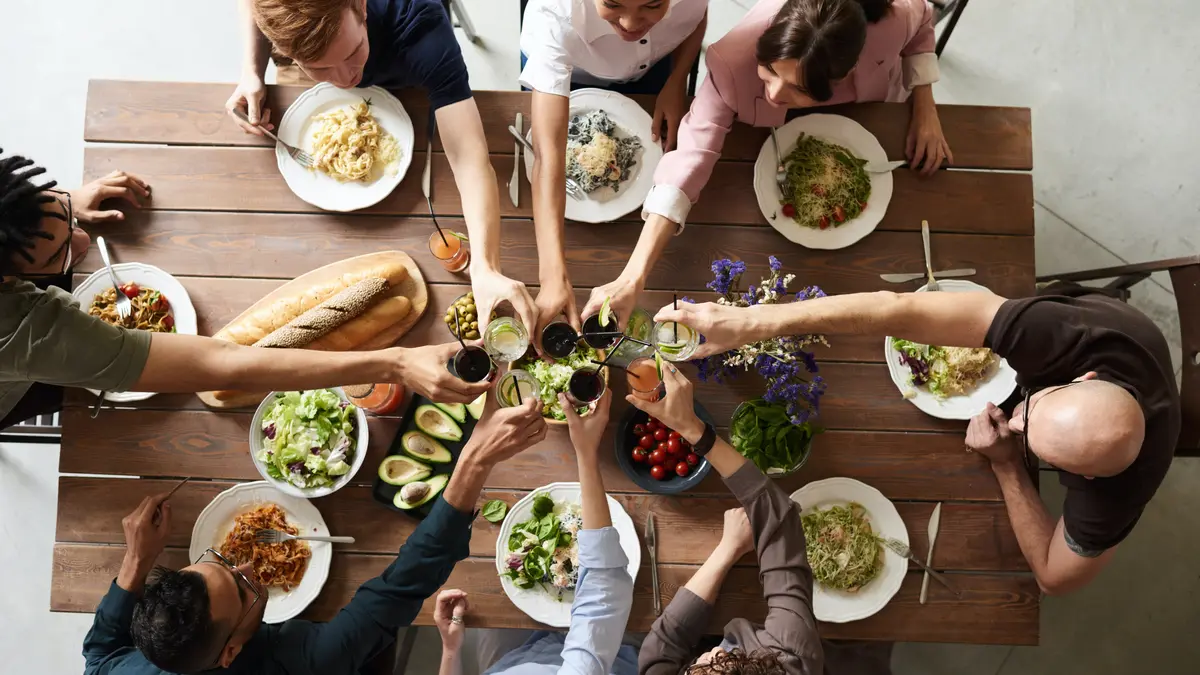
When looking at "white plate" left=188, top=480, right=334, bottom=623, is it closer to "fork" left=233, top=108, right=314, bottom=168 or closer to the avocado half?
the avocado half

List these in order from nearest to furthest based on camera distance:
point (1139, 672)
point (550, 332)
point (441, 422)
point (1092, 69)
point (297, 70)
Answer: point (550, 332)
point (441, 422)
point (297, 70)
point (1139, 672)
point (1092, 69)

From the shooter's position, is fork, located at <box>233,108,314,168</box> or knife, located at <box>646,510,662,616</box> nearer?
knife, located at <box>646,510,662,616</box>

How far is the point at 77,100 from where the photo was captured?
3.69 m

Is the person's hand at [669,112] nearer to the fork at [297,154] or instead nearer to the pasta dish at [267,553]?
the fork at [297,154]

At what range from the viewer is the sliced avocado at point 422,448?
7.41 feet

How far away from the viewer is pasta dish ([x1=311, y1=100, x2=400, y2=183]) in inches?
92.2

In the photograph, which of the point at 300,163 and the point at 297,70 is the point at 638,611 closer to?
the point at 300,163

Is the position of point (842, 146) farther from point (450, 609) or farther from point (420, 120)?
point (450, 609)

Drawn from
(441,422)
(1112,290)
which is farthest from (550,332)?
(1112,290)

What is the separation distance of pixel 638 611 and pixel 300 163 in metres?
1.84

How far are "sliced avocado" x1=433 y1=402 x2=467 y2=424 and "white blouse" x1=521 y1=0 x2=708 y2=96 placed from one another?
1.04m

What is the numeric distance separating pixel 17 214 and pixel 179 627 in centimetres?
118

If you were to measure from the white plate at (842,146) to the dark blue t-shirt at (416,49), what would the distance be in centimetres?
102

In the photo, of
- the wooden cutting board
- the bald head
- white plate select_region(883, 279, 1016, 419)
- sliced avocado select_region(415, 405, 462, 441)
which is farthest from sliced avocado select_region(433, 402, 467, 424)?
the bald head
